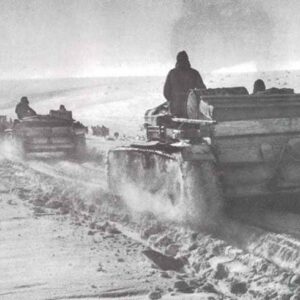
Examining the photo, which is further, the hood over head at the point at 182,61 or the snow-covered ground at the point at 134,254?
the hood over head at the point at 182,61

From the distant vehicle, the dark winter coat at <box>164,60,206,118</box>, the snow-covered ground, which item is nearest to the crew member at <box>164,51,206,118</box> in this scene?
the dark winter coat at <box>164,60,206,118</box>

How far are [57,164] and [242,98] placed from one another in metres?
8.77

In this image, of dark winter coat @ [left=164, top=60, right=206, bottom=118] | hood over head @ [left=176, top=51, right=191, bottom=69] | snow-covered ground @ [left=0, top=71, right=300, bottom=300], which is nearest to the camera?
snow-covered ground @ [left=0, top=71, right=300, bottom=300]

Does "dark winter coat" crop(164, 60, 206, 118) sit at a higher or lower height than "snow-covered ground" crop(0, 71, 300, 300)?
higher

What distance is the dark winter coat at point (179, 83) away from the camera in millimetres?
8570

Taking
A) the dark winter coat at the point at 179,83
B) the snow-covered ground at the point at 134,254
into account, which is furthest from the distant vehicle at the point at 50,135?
the dark winter coat at the point at 179,83

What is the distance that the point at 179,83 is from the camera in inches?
345

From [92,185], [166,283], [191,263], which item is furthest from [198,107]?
[92,185]

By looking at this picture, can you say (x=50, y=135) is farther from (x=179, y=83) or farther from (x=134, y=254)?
(x=134, y=254)

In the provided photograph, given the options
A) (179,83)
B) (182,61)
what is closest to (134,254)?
(179,83)

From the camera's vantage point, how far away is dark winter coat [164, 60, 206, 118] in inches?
337

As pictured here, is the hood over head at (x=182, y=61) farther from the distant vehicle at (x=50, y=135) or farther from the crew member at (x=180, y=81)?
the distant vehicle at (x=50, y=135)

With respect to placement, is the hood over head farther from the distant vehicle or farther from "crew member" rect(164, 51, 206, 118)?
the distant vehicle

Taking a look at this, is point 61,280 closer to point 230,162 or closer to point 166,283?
point 166,283
